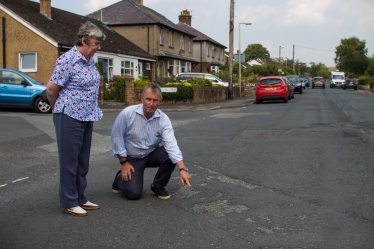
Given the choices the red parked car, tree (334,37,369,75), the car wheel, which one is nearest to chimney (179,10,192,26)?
the red parked car

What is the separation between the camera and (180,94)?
2475 centimetres

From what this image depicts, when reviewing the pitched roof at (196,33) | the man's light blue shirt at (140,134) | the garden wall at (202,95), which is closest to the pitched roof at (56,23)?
the garden wall at (202,95)

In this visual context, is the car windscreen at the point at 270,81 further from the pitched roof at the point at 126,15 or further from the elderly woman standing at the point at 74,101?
the elderly woman standing at the point at 74,101

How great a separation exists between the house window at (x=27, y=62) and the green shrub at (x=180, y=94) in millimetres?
7695

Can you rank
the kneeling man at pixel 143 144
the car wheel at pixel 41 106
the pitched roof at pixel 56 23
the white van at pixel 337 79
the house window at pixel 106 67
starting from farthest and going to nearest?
the white van at pixel 337 79 → the house window at pixel 106 67 → the pitched roof at pixel 56 23 → the car wheel at pixel 41 106 → the kneeling man at pixel 143 144

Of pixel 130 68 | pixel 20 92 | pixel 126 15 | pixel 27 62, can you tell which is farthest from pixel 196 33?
pixel 20 92

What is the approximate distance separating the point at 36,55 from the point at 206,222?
75.5 feet

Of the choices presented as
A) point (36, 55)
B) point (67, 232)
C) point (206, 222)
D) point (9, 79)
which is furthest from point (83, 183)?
point (36, 55)

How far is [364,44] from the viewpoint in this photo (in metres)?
121

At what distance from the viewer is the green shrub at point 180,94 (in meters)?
24.5

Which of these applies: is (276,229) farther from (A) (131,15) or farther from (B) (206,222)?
(A) (131,15)

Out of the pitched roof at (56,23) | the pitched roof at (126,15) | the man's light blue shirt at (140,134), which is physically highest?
the pitched roof at (126,15)

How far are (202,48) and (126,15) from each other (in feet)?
57.4

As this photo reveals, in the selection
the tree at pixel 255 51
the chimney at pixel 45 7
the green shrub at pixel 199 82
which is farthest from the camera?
the tree at pixel 255 51
